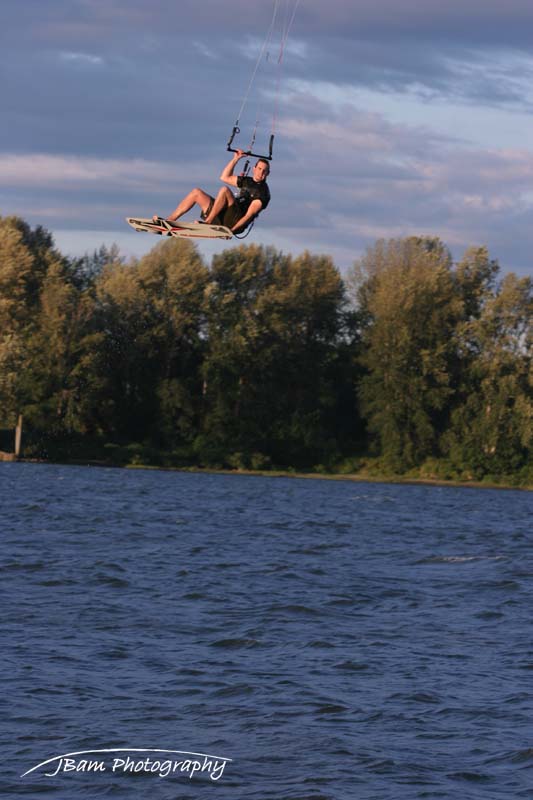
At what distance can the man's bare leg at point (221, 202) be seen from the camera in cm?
2002

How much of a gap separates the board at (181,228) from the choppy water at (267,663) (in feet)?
22.8

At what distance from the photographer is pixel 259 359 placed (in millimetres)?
88875

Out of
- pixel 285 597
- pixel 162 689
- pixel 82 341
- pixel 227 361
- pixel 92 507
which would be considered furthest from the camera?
pixel 227 361

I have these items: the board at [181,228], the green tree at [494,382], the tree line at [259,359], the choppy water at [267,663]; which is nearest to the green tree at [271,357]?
the tree line at [259,359]

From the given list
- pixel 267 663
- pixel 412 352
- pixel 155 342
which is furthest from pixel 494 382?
pixel 267 663

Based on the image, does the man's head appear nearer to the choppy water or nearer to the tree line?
the choppy water

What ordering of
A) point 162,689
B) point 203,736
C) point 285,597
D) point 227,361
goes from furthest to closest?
point 227,361, point 285,597, point 162,689, point 203,736

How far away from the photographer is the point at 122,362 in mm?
87500

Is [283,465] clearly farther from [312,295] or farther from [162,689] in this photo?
[162,689]

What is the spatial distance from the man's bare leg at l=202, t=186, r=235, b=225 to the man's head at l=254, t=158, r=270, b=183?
0.49 metres

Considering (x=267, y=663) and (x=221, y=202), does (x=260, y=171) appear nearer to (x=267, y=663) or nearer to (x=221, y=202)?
(x=221, y=202)

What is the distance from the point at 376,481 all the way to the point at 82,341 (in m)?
22.2

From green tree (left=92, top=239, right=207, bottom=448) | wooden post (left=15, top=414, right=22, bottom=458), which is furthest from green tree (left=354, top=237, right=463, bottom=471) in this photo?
wooden post (left=15, top=414, right=22, bottom=458)

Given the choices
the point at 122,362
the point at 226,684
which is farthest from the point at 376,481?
the point at 226,684
